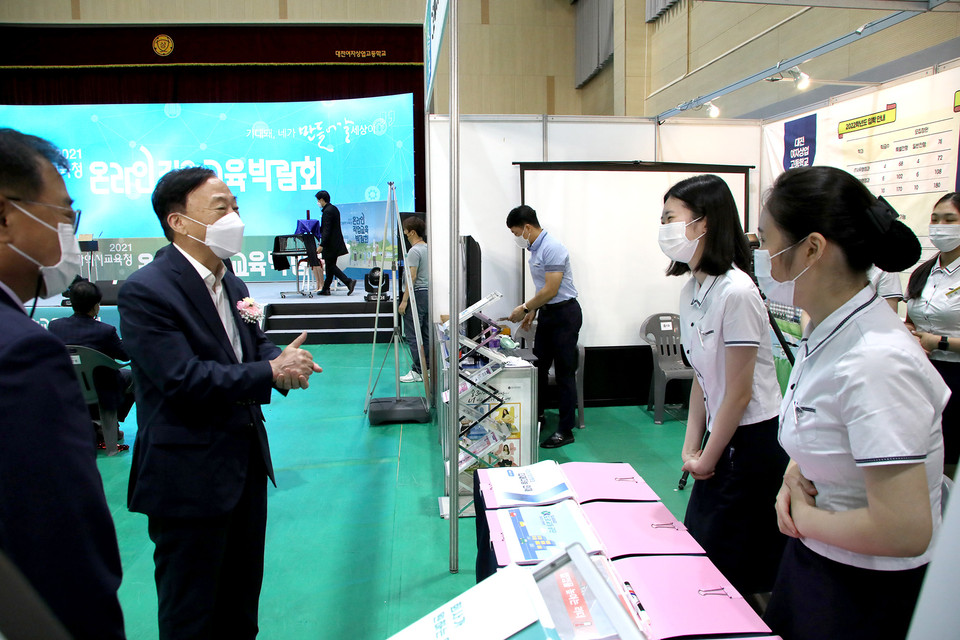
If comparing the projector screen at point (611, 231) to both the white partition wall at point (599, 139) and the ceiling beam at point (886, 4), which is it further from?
the ceiling beam at point (886, 4)

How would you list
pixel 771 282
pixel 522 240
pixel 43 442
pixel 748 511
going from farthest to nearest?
1. pixel 522 240
2. pixel 748 511
3. pixel 771 282
4. pixel 43 442

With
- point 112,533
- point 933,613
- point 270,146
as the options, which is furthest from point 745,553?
point 270,146

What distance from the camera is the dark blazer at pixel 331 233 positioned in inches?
320

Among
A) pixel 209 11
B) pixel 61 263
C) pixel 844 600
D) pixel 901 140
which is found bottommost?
pixel 844 600

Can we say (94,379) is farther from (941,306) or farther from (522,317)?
(941,306)

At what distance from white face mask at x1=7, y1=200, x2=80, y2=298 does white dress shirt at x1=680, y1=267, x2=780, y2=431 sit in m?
1.47

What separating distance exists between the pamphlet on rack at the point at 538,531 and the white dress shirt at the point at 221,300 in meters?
0.93

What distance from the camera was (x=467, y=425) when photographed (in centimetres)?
317

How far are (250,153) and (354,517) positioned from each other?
8.89 metres

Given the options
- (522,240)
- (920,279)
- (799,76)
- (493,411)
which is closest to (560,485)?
(493,411)

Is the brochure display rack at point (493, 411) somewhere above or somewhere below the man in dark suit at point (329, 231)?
below

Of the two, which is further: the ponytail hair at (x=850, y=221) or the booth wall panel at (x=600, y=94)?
the booth wall panel at (x=600, y=94)

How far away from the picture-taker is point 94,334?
12.0ft

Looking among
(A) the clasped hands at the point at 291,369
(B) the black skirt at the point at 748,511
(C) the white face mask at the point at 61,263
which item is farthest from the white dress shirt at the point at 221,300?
(B) the black skirt at the point at 748,511
